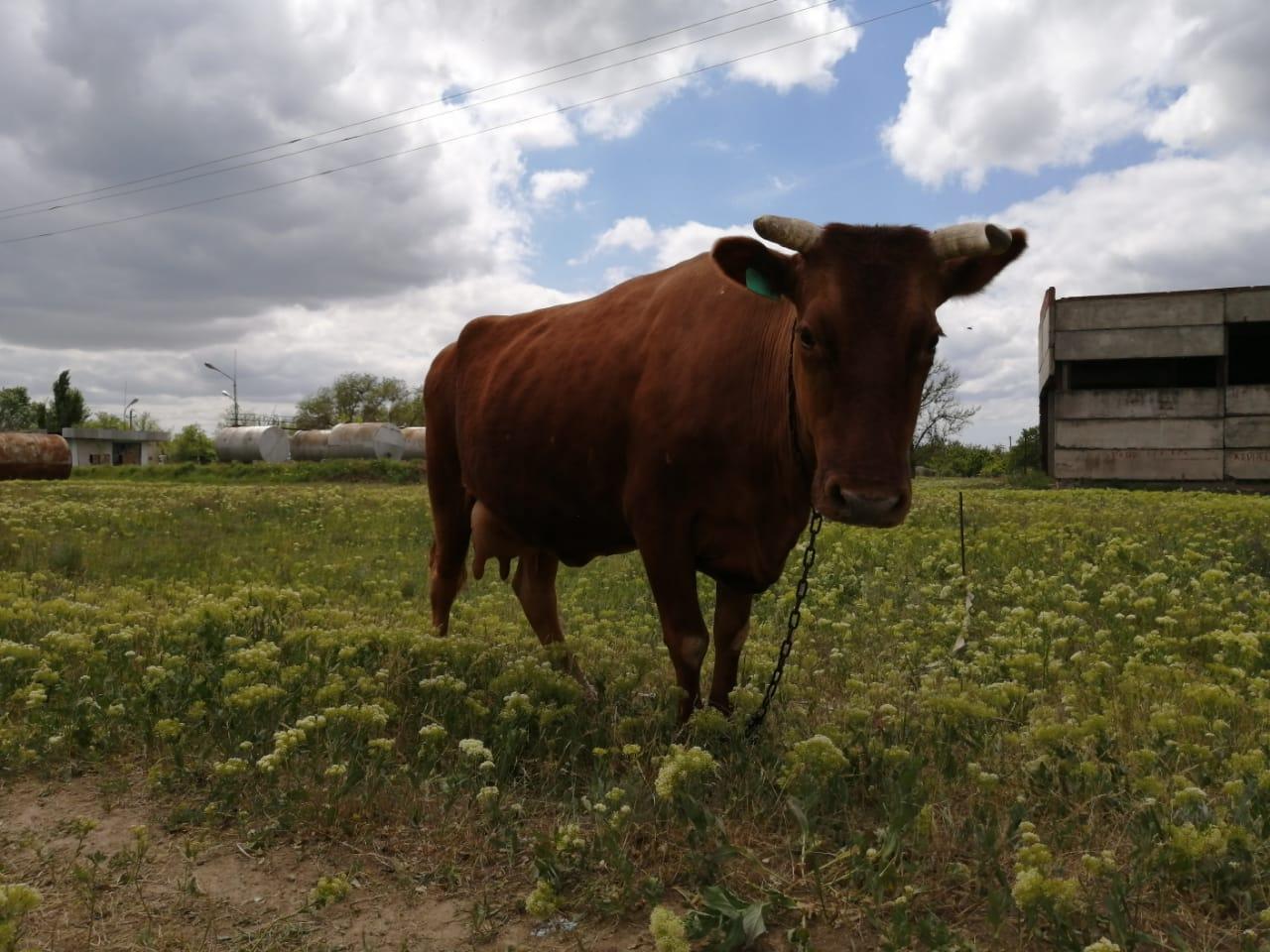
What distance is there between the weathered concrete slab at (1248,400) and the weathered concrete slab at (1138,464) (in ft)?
4.04

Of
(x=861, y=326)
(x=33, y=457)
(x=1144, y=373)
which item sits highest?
(x=1144, y=373)

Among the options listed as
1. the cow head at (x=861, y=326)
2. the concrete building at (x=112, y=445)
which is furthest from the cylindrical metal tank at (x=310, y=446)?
the cow head at (x=861, y=326)

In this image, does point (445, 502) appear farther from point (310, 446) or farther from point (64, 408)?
point (64, 408)

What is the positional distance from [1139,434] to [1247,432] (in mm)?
2602

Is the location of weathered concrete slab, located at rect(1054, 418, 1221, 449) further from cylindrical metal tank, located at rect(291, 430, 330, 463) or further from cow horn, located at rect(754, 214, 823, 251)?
cylindrical metal tank, located at rect(291, 430, 330, 463)

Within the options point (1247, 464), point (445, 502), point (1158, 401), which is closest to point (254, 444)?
point (1158, 401)

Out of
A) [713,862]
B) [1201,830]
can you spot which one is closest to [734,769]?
[713,862]

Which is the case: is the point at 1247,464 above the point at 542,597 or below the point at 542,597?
above

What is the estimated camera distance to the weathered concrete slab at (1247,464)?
25.6 metres

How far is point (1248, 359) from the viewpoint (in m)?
30.7

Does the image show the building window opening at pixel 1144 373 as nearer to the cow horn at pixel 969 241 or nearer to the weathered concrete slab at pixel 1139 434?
the weathered concrete slab at pixel 1139 434

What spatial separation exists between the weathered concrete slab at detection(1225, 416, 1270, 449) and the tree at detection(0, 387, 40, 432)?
12831cm

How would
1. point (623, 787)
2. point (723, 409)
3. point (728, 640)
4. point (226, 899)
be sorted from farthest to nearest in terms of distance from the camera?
point (728, 640), point (723, 409), point (623, 787), point (226, 899)

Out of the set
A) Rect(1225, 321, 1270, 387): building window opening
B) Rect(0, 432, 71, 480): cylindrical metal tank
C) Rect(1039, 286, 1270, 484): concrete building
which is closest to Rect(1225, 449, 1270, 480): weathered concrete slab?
Rect(1039, 286, 1270, 484): concrete building
